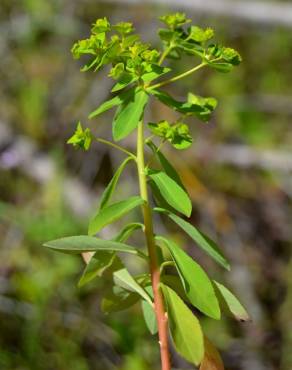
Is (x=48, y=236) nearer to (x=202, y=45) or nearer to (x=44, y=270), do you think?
(x=44, y=270)

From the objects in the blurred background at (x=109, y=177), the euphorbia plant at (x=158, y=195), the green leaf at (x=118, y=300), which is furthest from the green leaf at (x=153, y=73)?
the blurred background at (x=109, y=177)

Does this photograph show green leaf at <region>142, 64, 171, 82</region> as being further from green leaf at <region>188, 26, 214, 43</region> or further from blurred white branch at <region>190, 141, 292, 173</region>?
blurred white branch at <region>190, 141, 292, 173</region>

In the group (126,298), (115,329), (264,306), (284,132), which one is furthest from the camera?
(284,132)

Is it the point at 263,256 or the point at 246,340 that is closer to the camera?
the point at 246,340

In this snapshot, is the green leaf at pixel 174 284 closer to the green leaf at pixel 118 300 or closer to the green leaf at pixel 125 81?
the green leaf at pixel 118 300

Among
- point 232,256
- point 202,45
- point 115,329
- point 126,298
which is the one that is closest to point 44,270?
point 115,329

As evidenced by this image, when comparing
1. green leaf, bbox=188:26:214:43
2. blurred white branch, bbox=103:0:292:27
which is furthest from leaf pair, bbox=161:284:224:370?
blurred white branch, bbox=103:0:292:27
